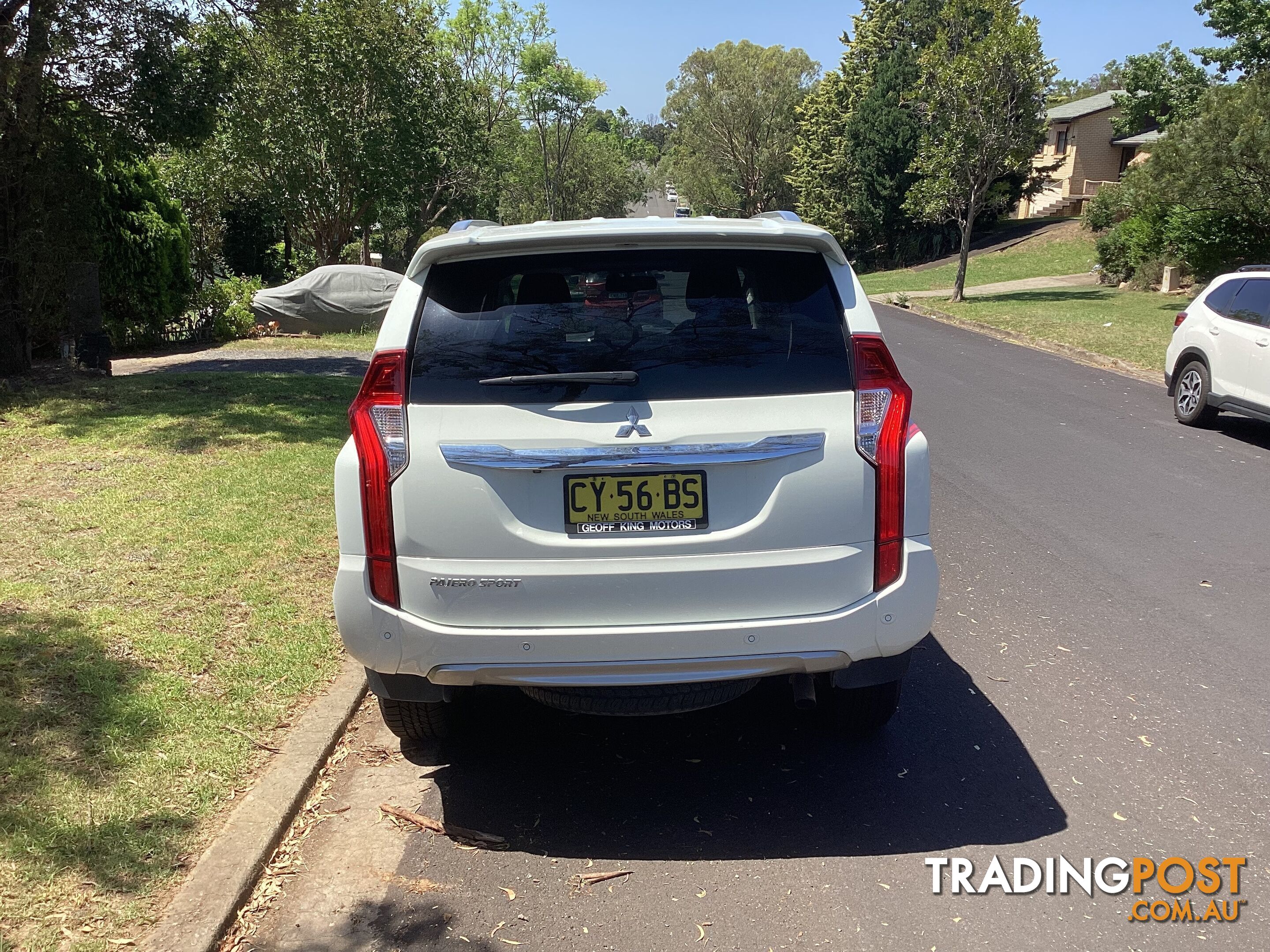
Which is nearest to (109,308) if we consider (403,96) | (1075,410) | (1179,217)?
(403,96)

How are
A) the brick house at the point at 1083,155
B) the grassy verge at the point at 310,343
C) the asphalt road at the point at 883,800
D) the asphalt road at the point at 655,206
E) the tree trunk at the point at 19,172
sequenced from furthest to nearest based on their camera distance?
the asphalt road at the point at 655,206 → the brick house at the point at 1083,155 → the grassy verge at the point at 310,343 → the tree trunk at the point at 19,172 → the asphalt road at the point at 883,800

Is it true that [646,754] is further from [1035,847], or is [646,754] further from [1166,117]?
[1166,117]

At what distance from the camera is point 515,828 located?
381 cm

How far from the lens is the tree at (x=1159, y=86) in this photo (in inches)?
1522

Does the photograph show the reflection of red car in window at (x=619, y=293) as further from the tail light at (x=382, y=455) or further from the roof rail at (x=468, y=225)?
the tail light at (x=382, y=455)

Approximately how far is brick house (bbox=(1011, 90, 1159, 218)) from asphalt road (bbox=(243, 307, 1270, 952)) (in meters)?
58.3

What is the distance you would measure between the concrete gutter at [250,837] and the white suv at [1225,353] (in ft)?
31.1

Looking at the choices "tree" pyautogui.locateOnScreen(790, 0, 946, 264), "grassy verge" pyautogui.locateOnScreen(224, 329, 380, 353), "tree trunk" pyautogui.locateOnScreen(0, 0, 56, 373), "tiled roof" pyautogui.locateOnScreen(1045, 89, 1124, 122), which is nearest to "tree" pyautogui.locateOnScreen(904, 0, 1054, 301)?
"grassy verge" pyautogui.locateOnScreen(224, 329, 380, 353)

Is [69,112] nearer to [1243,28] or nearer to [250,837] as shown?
[250,837]

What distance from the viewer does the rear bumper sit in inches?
138

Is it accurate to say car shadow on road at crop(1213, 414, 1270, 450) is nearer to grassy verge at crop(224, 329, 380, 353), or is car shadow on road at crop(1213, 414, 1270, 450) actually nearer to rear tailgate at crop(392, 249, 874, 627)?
rear tailgate at crop(392, 249, 874, 627)

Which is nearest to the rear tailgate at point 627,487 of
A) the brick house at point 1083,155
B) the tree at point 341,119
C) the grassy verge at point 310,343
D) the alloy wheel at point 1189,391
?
the alloy wheel at point 1189,391

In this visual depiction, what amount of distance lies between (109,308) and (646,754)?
17.3 metres

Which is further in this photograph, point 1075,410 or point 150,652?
point 1075,410
